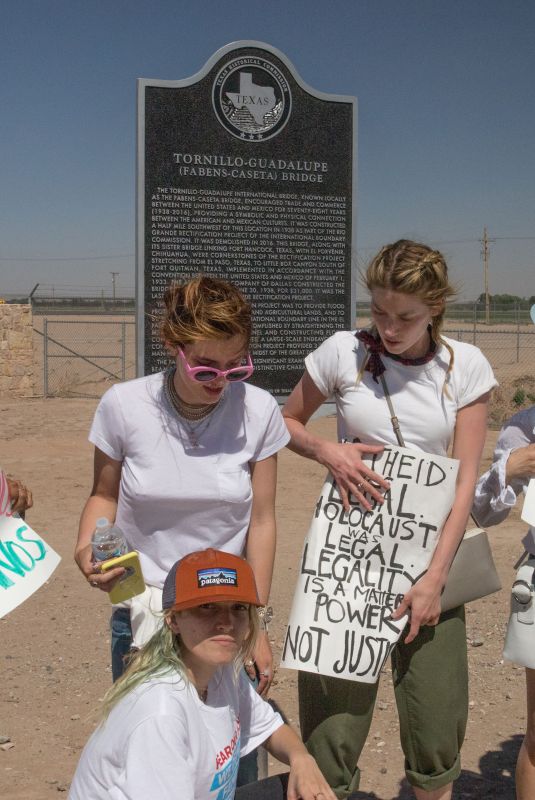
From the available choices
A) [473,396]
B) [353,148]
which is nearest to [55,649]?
[473,396]

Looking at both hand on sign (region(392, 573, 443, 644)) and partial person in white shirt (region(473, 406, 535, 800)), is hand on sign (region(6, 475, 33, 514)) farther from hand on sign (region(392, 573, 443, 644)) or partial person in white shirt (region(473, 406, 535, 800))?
partial person in white shirt (region(473, 406, 535, 800))

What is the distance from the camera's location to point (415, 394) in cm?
274

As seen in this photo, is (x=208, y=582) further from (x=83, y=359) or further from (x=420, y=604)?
(x=83, y=359)

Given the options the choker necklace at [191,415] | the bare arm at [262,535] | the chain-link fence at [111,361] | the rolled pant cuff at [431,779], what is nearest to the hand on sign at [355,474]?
the bare arm at [262,535]

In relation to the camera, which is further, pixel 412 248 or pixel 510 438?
pixel 510 438

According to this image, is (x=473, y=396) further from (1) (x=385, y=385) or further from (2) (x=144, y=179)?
(2) (x=144, y=179)

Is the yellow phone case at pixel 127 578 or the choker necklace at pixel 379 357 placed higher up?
the choker necklace at pixel 379 357

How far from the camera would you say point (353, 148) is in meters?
6.51

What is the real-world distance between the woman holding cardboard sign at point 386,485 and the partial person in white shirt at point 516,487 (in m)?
0.09

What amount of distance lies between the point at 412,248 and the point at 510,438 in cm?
71

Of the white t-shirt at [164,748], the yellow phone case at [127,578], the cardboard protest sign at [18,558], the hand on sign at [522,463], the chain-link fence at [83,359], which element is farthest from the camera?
the chain-link fence at [83,359]

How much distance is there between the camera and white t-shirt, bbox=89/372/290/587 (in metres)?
2.47

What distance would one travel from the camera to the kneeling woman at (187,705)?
206 cm

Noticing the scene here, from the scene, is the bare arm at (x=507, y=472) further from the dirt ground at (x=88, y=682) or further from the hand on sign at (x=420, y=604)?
the dirt ground at (x=88, y=682)
